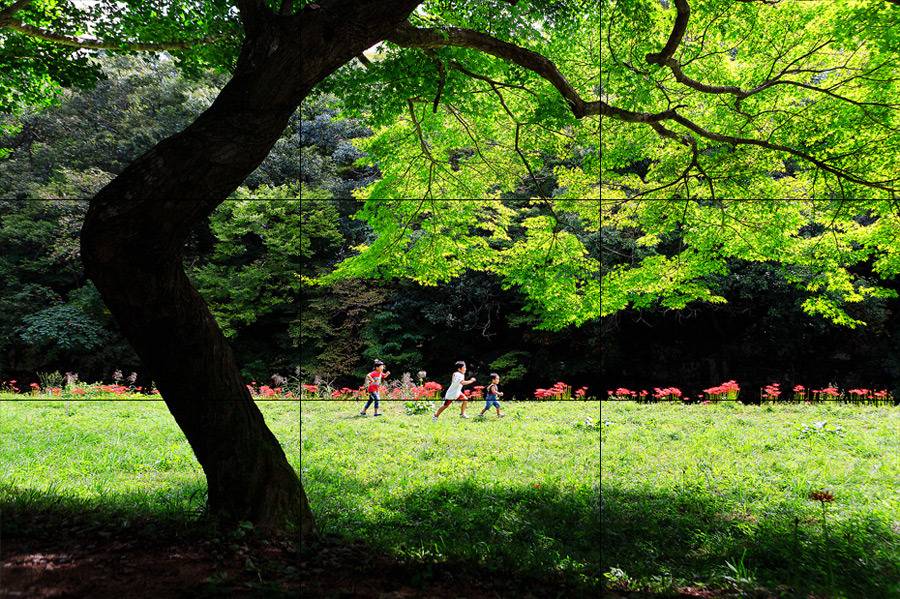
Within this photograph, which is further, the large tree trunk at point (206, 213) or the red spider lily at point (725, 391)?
the red spider lily at point (725, 391)

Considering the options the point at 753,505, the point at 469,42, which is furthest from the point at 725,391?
the point at 469,42

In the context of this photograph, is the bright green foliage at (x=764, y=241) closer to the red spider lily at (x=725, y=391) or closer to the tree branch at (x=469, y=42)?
the tree branch at (x=469, y=42)

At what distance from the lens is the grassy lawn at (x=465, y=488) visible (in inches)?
118

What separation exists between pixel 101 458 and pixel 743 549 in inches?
202

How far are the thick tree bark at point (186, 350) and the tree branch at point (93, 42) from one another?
259 cm

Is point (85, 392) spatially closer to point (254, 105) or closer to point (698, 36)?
point (254, 105)

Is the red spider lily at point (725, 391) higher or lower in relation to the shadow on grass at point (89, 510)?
higher

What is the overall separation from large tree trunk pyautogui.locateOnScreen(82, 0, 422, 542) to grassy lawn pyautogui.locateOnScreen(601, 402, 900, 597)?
2095 millimetres

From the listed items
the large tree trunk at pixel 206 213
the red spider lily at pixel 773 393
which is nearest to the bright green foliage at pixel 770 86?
the large tree trunk at pixel 206 213

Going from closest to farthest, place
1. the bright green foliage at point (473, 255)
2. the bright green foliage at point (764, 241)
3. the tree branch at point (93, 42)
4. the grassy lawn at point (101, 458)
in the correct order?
the grassy lawn at point (101, 458) < the tree branch at point (93, 42) < the bright green foliage at point (764, 241) < the bright green foliage at point (473, 255)

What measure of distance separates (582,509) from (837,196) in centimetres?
357

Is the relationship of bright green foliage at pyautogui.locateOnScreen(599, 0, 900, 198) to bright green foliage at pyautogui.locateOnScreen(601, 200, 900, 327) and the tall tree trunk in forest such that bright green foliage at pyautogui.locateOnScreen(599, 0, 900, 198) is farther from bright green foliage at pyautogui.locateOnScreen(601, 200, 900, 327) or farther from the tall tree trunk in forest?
the tall tree trunk in forest

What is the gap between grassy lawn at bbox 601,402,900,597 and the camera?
110 inches

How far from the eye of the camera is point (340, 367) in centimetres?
965
